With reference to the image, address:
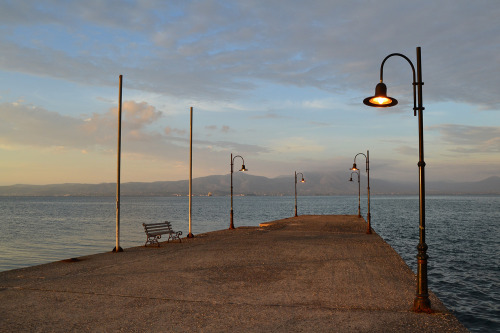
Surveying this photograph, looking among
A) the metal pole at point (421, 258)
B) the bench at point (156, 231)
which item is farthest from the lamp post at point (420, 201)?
the bench at point (156, 231)

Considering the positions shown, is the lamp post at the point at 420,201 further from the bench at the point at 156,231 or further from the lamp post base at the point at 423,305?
the bench at the point at 156,231

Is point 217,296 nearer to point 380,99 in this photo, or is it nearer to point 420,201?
point 420,201

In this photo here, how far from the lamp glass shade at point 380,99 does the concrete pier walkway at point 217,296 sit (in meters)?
4.64

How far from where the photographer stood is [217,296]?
9.84 m

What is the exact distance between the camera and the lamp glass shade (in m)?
9.16

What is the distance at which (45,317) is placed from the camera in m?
8.11

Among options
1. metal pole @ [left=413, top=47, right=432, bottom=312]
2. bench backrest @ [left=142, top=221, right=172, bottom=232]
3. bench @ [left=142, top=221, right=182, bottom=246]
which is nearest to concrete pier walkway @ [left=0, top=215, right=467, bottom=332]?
metal pole @ [left=413, top=47, right=432, bottom=312]

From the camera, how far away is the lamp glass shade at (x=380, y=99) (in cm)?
916

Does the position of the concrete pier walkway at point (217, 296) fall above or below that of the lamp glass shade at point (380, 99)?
below

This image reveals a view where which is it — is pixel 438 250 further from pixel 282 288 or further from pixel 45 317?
pixel 45 317

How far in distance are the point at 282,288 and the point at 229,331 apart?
3.69 meters

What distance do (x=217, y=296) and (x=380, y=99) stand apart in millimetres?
6149

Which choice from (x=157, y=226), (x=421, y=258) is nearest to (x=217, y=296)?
(x=421, y=258)

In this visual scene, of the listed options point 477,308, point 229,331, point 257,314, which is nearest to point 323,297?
point 257,314
